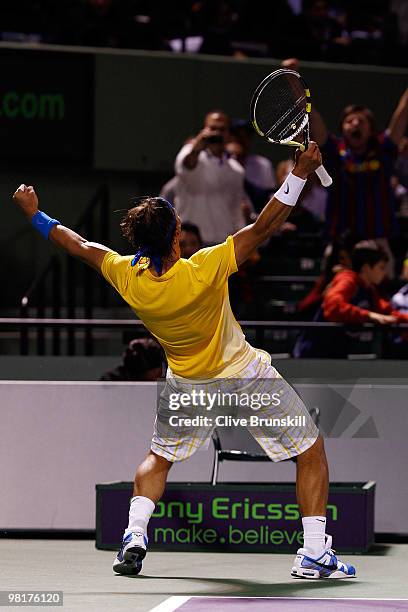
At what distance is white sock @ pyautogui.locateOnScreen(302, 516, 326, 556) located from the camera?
7406 mm

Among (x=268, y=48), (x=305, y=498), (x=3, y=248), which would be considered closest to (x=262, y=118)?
(x=305, y=498)

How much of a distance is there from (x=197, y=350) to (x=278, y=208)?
88cm

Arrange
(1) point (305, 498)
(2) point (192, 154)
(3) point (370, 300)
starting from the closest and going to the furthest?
(1) point (305, 498) → (3) point (370, 300) → (2) point (192, 154)

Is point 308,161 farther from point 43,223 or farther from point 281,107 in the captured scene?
point 43,223

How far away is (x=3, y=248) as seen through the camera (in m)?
15.2

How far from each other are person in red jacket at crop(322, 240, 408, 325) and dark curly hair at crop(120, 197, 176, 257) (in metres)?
3.30

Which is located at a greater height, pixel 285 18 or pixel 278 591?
pixel 285 18

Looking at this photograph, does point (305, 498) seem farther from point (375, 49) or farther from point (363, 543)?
point (375, 49)

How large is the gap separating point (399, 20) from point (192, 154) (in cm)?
539

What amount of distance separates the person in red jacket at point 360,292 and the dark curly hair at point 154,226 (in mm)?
3298

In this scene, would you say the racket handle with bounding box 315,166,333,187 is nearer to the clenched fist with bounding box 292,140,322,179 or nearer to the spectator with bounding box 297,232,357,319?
the clenched fist with bounding box 292,140,322,179

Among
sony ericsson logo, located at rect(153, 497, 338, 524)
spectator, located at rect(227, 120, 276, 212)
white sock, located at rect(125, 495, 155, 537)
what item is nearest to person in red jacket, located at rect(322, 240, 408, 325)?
sony ericsson logo, located at rect(153, 497, 338, 524)

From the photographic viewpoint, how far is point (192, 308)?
7.37 meters

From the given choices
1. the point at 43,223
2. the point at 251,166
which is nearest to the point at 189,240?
the point at 251,166
